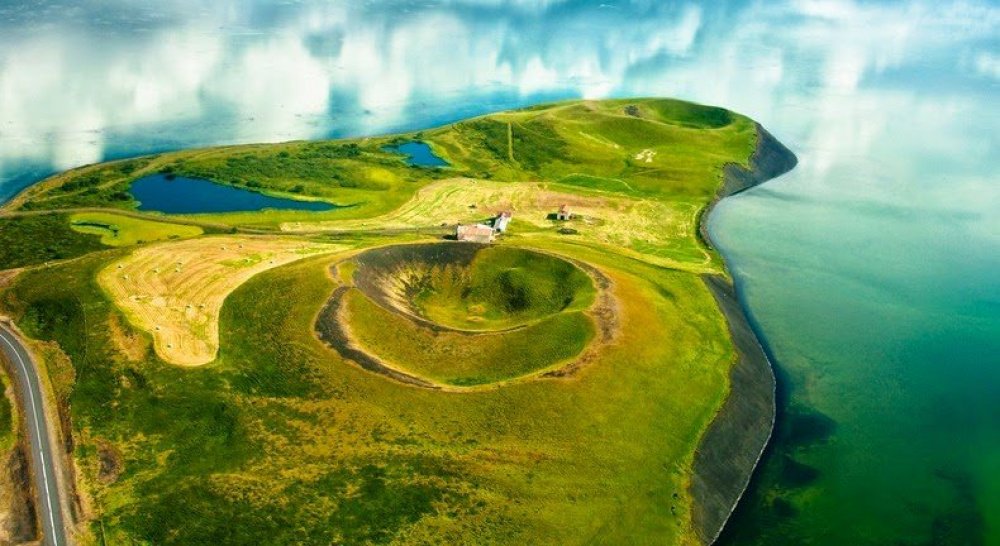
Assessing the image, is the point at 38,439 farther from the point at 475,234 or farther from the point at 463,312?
the point at 475,234

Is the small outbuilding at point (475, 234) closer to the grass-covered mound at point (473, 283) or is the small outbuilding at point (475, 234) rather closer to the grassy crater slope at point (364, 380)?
the grassy crater slope at point (364, 380)

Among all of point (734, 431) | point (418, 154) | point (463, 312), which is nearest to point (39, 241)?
point (463, 312)

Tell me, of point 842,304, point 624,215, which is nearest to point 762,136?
point 624,215

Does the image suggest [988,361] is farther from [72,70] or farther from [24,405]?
[72,70]

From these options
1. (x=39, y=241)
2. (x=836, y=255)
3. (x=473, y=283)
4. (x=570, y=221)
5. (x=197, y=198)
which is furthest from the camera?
(x=197, y=198)

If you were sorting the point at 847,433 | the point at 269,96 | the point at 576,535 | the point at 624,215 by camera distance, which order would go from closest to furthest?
the point at 576,535 < the point at 847,433 < the point at 624,215 < the point at 269,96

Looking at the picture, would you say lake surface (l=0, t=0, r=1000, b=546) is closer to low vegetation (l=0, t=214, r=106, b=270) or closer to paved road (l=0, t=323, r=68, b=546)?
low vegetation (l=0, t=214, r=106, b=270)

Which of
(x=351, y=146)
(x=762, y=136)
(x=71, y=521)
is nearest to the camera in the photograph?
(x=71, y=521)
